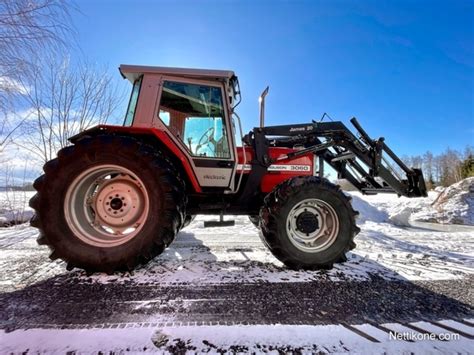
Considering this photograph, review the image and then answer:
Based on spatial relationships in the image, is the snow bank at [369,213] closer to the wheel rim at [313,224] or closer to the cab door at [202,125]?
the wheel rim at [313,224]

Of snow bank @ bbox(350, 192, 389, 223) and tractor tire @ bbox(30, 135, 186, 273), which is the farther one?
snow bank @ bbox(350, 192, 389, 223)

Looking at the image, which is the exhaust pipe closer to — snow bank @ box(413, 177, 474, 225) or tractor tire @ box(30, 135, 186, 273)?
tractor tire @ box(30, 135, 186, 273)

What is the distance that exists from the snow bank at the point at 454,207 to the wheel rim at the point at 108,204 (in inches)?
327

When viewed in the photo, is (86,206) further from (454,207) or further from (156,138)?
(454,207)

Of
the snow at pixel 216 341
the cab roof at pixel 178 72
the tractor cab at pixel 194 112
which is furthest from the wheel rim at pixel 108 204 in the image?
the cab roof at pixel 178 72

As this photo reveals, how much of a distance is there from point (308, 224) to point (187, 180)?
59.6 inches

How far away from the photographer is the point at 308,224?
109 inches

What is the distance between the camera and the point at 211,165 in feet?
9.73

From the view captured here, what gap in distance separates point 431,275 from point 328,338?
1.87 meters

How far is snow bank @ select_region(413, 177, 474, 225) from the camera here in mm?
7164

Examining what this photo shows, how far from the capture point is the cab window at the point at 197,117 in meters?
2.91

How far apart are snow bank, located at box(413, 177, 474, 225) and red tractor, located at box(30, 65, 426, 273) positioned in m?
5.34

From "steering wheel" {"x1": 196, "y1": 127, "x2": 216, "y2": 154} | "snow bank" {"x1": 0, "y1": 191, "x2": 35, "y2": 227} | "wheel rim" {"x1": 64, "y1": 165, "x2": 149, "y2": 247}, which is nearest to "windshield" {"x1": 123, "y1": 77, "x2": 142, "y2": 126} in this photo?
"wheel rim" {"x1": 64, "y1": 165, "x2": 149, "y2": 247}

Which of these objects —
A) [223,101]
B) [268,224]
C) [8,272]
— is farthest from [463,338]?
[8,272]
